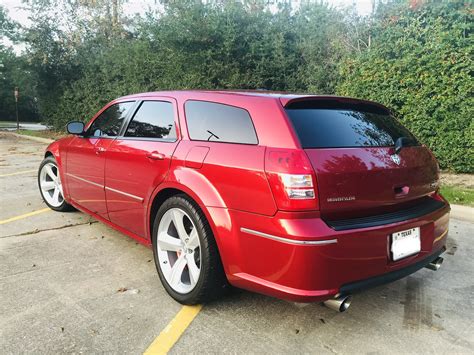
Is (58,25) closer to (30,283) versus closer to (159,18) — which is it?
(159,18)

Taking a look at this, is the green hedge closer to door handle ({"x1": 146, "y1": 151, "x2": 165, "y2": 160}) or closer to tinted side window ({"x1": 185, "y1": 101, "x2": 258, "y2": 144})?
tinted side window ({"x1": 185, "y1": 101, "x2": 258, "y2": 144})

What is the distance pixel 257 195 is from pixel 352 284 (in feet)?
2.44

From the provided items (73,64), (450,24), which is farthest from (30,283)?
(73,64)

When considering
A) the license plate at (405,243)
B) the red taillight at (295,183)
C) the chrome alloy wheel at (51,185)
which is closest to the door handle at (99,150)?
the chrome alloy wheel at (51,185)

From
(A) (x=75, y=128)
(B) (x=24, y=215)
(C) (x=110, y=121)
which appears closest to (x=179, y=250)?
(C) (x=110, y=121)

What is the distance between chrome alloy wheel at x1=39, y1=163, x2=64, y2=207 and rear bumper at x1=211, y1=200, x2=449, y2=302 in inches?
139

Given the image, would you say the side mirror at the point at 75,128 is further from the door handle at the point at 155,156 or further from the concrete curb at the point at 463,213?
the concrete curb at the point at 463,213

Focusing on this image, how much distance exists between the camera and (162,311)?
276 centimetres

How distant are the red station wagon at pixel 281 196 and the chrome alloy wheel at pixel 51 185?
2.29 m

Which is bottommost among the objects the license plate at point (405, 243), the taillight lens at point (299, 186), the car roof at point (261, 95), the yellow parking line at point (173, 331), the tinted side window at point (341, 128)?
the yellow parking line at point (173, 331)

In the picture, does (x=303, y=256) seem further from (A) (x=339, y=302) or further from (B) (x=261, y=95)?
(B) (x=261, y=95)

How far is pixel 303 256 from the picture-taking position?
214 centimetres

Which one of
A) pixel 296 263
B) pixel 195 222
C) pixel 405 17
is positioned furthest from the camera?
pixel 405 17

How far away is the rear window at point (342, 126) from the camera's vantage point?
7.95 feet
